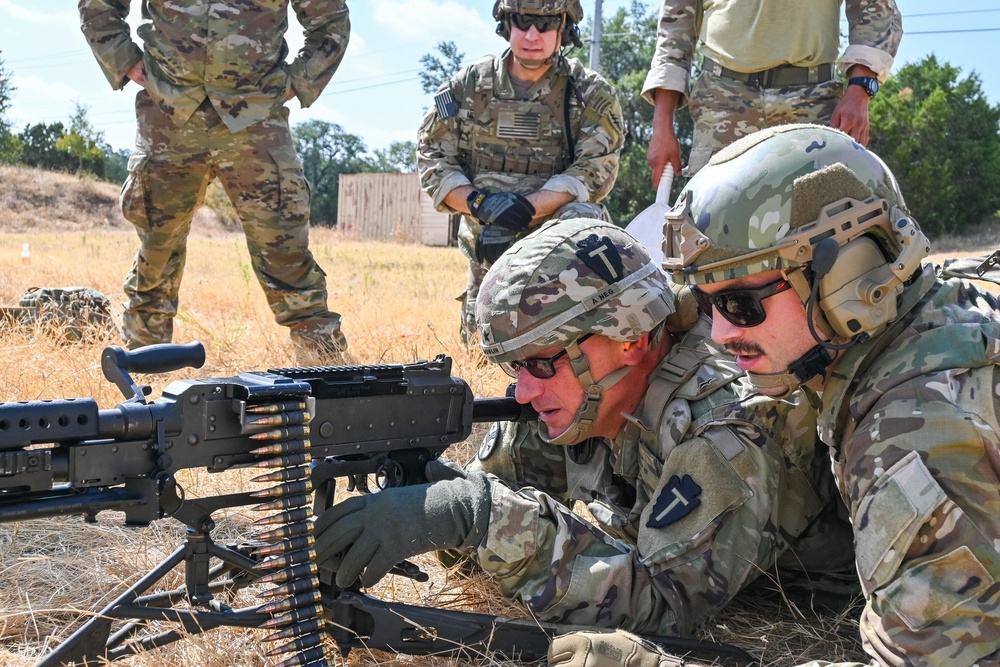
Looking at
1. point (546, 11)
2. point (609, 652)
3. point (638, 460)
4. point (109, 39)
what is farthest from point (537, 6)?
point (609, 652)

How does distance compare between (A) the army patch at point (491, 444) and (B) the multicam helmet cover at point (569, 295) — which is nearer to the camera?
(B) the multicam helmet cover at point (569, 295)

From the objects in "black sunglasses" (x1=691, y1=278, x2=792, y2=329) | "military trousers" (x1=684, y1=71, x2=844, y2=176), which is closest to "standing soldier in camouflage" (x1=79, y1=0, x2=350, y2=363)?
"military trousers" (x1=684, y1=71, x2=844, y2=176)

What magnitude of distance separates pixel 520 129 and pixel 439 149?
0.59 m

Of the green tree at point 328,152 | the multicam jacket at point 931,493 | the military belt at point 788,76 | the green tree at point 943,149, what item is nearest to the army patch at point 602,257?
the multicam jacket at point 931,493

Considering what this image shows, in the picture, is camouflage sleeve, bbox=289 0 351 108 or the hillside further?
the hillside

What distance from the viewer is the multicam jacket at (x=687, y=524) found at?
292 centimetres

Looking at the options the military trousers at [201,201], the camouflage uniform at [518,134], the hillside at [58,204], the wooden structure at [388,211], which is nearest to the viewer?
the military trousers at [201,201]

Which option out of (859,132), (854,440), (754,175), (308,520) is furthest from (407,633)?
(859,132)

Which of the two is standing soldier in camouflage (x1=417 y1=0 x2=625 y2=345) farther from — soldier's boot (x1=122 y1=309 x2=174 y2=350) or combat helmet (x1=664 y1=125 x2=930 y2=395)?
combat helmet (x1=664 y1=125 x2=930 y2=395)

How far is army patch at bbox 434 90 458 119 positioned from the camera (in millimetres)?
6641

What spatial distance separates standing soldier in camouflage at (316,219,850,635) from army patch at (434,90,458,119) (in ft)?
10.9

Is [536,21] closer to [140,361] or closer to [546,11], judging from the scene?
[546,11]

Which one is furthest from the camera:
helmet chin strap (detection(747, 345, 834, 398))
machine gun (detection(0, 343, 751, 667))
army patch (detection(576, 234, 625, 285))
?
army patch (detection(576, 234, 625, 285))

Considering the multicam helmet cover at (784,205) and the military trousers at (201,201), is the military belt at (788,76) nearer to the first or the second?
the multicam helmet cover at (784,205)
